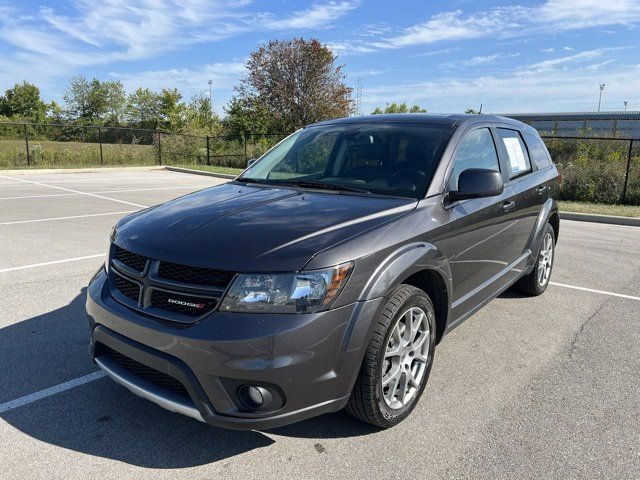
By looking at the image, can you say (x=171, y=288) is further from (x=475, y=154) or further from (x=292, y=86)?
(x=292, y=86)

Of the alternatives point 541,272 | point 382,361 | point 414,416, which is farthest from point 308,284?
point 541,272

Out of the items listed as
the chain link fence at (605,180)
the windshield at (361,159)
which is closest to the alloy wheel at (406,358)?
the windshield at (361,159)

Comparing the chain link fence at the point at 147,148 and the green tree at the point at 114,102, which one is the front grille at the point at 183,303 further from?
the green tree at the point at 114,102

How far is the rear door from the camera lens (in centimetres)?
432

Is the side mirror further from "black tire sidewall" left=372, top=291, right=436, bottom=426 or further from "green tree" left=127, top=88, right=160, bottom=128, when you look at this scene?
"green tree" left=127, top=88, right=160, bottom=128

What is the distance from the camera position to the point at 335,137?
4.21 meters

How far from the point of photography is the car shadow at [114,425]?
2623 mm

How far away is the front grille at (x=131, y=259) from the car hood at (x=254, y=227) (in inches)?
1.4

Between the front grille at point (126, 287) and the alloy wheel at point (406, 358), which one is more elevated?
the front grille at point (126, 287)

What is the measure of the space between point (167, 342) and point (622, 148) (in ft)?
58.6

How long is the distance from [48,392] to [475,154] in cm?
338

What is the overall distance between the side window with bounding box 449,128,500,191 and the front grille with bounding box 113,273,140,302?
2085 millimetres

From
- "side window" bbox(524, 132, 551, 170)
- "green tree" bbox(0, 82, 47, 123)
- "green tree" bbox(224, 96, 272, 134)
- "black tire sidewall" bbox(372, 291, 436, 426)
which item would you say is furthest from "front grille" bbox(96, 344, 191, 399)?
"green tree" bbox(0, 82, 47, 123)

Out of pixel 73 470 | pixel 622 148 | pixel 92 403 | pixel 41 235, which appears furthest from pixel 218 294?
pixel 622 148
